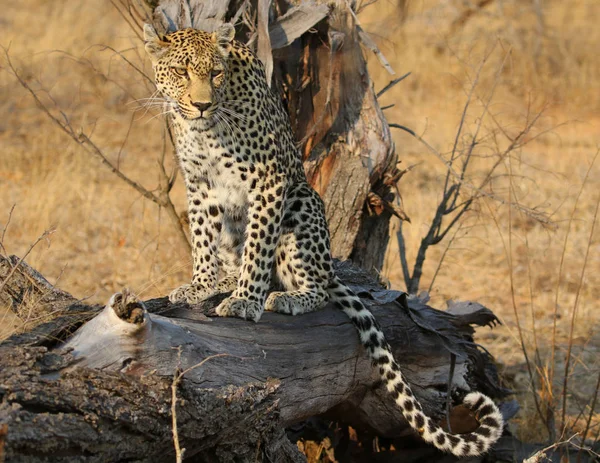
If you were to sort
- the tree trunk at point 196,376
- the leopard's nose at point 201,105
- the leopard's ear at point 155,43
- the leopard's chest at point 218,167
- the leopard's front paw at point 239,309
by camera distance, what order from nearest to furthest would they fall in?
the tree trunk at point 196,376 < the leopard's front paw at point 239,309 < the leopard's nose at point 201,105 < the leopard's ear at point 155,43 < the leopard's chest at point 218,167

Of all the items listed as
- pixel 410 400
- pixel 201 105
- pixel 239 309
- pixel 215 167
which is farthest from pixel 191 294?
pixel 410 400

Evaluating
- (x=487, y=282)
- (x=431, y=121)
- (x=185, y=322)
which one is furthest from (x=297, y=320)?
(x=431, y=121)

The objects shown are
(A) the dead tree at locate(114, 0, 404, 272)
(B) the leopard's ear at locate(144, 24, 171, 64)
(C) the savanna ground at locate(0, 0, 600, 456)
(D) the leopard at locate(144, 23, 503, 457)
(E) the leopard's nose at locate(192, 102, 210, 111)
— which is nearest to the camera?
(E) the leopard's nose at locate(192, 102, 210, 111)

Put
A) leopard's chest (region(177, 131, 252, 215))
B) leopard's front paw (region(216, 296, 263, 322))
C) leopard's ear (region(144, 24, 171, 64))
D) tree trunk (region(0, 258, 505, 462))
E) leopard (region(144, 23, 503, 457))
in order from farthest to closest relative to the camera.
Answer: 1. leopard's chest (region(177, 131, 252, 215))
2. leopard's ear (region(144, 24, 171, 64))
3. leopard (region(144, 23, 503, 457))
4. leopard's front paw (region(216, 296, 263, 322))
5. tree trunk (region(0, 258, 505, 462))

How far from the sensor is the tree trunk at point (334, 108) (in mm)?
7133

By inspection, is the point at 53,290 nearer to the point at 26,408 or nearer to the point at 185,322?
the point at 185,322

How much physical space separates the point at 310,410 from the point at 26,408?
219 cm

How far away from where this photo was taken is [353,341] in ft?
18.7

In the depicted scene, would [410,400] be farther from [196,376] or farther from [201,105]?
[201,105]

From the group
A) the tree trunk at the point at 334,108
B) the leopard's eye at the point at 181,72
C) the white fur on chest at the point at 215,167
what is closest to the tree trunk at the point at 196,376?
the white fur on chest at the point at 215,167

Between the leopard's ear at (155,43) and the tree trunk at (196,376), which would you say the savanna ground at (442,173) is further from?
the leopard's ear at (155,43)

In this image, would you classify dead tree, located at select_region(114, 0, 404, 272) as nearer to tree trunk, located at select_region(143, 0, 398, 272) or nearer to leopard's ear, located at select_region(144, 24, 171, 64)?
tree trunk, located at select_region(143, 0, 398, 272)

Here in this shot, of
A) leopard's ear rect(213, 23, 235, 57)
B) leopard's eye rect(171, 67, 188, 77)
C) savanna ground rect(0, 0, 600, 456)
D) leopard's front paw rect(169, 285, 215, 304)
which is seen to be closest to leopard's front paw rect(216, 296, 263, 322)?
leopard's front paw rect(169, 285, 215, 304)

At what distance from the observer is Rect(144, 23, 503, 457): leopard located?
18.0 feet
